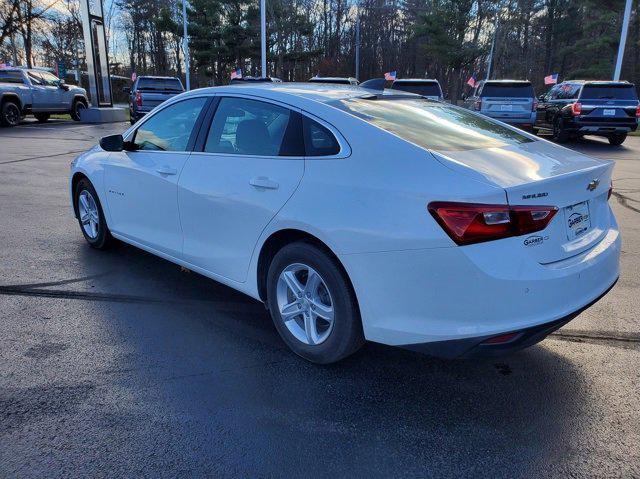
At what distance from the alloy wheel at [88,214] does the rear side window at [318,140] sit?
2.87m

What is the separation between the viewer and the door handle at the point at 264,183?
3.20 m

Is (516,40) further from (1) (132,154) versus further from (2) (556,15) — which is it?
(1) (132,154)

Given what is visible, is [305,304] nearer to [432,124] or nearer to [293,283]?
[293,283]

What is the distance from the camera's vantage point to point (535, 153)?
3.15 m

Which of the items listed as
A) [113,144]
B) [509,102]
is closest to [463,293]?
[113,144]

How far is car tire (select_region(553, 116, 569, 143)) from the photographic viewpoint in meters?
16.4

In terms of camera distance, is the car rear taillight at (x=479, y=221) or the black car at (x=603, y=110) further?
the black car at (x=603, y=110)

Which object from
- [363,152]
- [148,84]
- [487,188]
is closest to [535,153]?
[487,188]

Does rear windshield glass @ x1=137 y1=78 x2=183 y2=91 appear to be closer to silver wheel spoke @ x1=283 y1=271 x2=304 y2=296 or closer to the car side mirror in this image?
the car side mirror

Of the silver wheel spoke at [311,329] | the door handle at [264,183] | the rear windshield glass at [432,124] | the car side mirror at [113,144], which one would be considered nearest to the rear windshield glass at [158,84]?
the car side mirror at [113,144]

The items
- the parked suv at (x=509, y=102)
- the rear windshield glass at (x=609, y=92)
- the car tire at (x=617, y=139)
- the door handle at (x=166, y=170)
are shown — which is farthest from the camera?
the car tire at (x=617, y=139)

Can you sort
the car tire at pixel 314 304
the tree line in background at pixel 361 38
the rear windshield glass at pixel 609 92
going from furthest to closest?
the tree line in background at pixel 361 38 < the rear windshield glass at pixel 609 92 < the car tire at pixel 314 304

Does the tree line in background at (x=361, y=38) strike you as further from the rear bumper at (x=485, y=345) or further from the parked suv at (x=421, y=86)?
the rear bumper at (x=485, y=345)

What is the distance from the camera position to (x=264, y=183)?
3266mm
